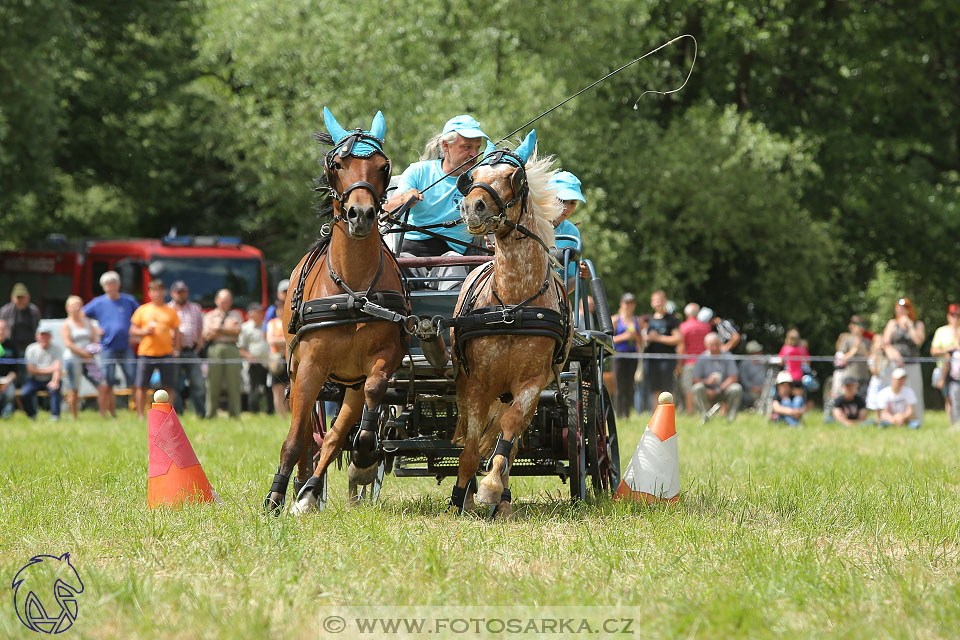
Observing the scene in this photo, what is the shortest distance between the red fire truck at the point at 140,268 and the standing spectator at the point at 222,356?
617 centimetres

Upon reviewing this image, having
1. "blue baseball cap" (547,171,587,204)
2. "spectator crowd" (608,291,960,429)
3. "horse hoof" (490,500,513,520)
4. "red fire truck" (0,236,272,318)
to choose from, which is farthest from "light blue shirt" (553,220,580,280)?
"red fire truck" (0,236,272,318)

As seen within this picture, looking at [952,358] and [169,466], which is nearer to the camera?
[169,466]

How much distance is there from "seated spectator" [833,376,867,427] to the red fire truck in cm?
1141

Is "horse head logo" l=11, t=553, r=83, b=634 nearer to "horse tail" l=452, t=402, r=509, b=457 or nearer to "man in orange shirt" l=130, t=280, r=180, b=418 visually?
"horse tail" l=452, t=402, r=509, b=457

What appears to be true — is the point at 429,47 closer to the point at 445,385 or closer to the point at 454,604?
the point at 445,385

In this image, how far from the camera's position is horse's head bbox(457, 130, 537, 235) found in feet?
21.6

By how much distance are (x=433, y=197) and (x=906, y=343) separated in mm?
13062

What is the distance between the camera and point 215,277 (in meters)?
25.3

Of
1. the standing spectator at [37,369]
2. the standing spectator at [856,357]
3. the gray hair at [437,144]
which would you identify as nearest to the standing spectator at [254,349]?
the standing spectator at [37,369]

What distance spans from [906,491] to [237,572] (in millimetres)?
4903

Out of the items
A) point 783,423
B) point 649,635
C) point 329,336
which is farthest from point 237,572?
point 783,423

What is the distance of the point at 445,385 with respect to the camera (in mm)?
7512

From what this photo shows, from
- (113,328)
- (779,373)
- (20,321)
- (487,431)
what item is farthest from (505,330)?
(20,321)

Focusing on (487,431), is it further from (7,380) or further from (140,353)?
(7,380)
